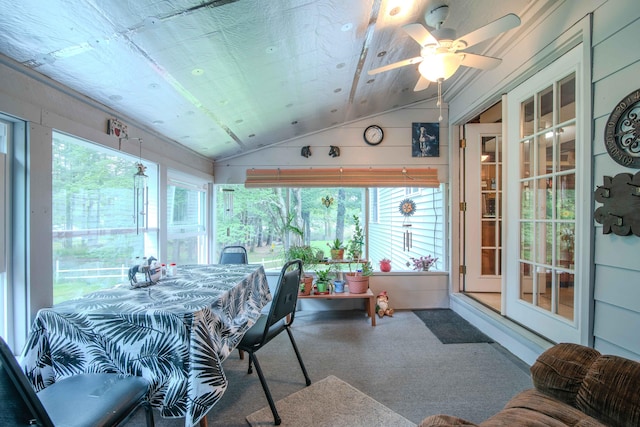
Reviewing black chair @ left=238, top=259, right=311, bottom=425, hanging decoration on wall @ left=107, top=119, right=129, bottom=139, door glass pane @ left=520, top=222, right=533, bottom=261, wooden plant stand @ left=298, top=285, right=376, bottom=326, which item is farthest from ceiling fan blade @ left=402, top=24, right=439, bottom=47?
wooden plant stand @ left=298, top=285, right=376, bottom=326

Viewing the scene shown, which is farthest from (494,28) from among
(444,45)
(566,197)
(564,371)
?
(564,371)

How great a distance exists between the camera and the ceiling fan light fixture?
183 centimetres

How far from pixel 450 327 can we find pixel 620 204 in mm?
2037

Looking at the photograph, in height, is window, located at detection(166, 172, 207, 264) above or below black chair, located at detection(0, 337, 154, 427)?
above

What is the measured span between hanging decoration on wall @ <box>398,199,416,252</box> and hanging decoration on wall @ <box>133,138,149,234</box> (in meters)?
3.04

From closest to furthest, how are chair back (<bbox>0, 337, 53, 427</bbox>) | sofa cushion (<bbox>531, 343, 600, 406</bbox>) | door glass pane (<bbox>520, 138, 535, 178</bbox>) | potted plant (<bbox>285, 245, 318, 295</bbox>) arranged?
chair back (<bbox>0, 337, 53, 427</bbox>), sofa cushion (<bbox>531, 343, 600, 406</bbox>), door glass pane (<bbox>520, 138, 535, 178</bbox>), potted plant (<bbox>285, 245, 318, 295</bbox>)

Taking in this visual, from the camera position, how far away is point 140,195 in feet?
8.14

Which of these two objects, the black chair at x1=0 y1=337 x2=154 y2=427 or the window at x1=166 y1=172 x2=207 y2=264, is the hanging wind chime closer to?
the window at x1=166 y1=172 x2=207 y2=264

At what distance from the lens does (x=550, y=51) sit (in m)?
2.01

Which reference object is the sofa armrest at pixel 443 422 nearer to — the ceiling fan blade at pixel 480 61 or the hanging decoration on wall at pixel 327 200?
the ceiling fan blade at pixel 480 61

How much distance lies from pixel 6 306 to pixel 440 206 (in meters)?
4.03

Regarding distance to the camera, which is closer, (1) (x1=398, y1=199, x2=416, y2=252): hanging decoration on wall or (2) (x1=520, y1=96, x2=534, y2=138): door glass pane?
(2) (x1=520, y1=96, x2=534, y2=138): door glass pane

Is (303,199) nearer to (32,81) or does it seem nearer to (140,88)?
(140,88)

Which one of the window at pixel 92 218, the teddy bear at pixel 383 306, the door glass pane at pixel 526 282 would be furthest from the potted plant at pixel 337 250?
the window at pixel 92 218
